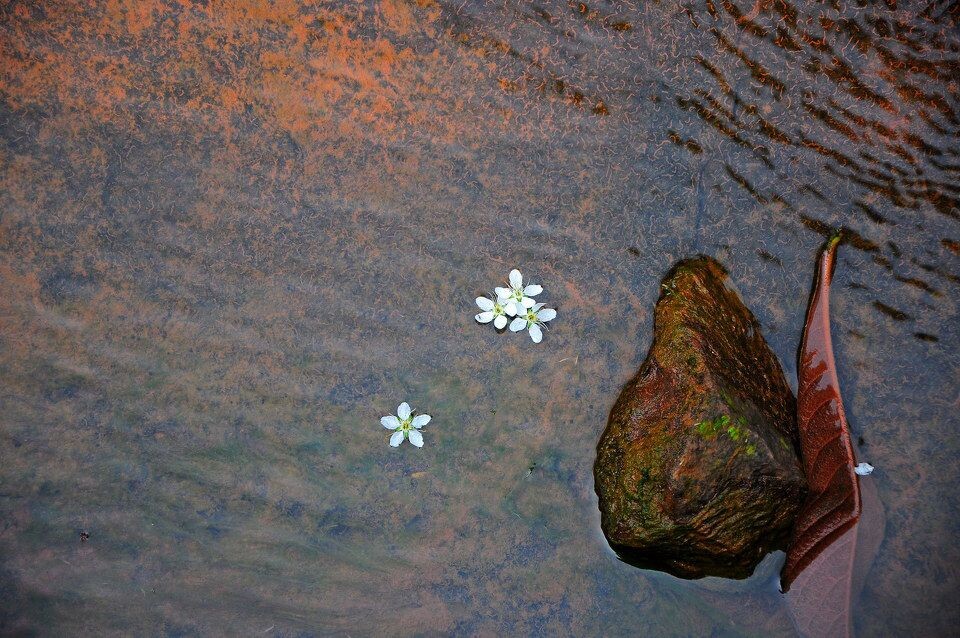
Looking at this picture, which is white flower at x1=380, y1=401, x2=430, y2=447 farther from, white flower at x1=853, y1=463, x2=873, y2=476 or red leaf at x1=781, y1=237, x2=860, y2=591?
white flower at x1=853, y1=463, x2=873, y2=476

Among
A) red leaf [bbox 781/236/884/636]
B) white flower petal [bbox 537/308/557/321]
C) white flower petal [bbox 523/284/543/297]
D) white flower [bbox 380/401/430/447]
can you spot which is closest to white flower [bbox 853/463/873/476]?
red leaf [bbox 781/236/884/636]

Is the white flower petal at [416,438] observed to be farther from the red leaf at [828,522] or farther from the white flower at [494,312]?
the red leaf at [828,522]

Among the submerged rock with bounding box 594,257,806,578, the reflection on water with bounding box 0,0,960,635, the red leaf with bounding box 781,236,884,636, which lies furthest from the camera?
the reflection on water with bounding box 0,0,960,635

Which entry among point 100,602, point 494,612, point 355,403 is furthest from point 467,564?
point 100,602

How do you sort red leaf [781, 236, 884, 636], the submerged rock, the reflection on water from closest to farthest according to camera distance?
the submerged rock, red leaf [781, 236, 884, 636], the reflection on water

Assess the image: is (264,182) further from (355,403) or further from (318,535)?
(318,535)

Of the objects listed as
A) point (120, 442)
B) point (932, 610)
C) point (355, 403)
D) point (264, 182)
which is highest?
point (264, 182)

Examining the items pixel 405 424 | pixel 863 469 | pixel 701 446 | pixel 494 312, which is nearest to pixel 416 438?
pixel 405 424
